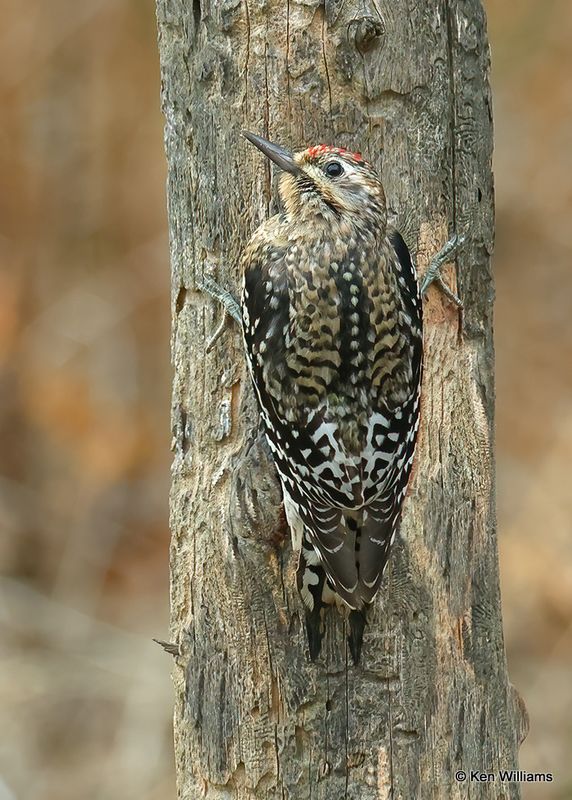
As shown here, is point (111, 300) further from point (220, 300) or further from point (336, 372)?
point (336, 372)

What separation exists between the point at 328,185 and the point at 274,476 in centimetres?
92

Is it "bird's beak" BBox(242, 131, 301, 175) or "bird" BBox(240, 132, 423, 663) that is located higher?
"bird's beak" BBox(242, 131, 301, 175)

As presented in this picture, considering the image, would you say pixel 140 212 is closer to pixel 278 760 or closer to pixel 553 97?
pixel 553 97

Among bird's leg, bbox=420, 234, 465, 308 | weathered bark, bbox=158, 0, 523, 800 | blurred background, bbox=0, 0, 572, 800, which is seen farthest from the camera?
blurred background, bbox=0, 0, 572, 800

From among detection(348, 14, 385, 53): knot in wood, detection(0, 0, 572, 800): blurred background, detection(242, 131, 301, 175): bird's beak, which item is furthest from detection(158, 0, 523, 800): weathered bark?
detection(0, 0, 572, 800): blurred background

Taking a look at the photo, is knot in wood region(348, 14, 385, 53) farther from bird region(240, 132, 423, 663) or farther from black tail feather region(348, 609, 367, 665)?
black tail feather region(348, 609, 367, 665)

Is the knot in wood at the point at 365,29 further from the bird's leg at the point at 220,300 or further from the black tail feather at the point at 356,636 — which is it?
the black tail feather at the point at 356,636

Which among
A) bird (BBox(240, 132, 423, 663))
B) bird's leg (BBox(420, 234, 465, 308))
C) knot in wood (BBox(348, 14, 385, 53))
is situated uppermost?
knot in wood (BBox(348, 14, 385, 53))

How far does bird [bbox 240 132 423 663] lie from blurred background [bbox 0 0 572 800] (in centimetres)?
444

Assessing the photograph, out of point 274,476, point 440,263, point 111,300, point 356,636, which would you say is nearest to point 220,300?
point 274,476

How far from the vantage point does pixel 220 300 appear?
381 cm

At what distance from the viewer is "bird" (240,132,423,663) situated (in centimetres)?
353

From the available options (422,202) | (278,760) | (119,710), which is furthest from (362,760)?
(119,710)

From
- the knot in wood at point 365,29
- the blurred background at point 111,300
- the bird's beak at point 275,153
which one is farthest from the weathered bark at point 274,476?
the blurred background at point 111,300
